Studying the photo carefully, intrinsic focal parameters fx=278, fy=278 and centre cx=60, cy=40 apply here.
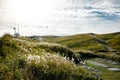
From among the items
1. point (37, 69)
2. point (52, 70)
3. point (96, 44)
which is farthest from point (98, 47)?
point (37, 69)

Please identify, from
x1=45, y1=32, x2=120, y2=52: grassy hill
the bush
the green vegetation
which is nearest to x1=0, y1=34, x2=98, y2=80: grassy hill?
the bush

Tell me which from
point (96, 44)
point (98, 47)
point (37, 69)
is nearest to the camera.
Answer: point (37, 69)

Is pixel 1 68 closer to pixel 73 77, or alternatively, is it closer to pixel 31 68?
pixel 31 68

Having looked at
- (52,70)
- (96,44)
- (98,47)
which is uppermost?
(52,70)

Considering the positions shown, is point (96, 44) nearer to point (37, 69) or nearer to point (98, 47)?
point (98, 47)

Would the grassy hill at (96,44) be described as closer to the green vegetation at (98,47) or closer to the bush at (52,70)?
the green vegetation at (98,47)

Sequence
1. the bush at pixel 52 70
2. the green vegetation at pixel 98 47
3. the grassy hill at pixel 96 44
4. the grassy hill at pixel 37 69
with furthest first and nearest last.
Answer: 1. the grassy hill at pixel 96 44
2. the green vegetation at pixel 98 47
3. the bush at pixel 52 70
4. the grassy hill at pixel 37 69

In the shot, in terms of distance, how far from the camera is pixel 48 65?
1478cm

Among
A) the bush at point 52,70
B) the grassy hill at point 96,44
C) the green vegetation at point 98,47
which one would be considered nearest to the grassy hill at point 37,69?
the bush at point 52,70

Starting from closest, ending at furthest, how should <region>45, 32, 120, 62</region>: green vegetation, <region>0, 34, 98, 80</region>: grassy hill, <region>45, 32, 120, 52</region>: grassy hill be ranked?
<region>0, 34, 98, 80</region>: grassy hill
<region>45, 32, 120, 62</region>: green vegetation
<region>45, 32, 120, 52</region>: grassy hill

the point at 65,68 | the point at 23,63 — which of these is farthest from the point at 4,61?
the point at 65,68

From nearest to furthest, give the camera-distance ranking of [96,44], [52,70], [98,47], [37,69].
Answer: [37,69] < [52,70] < [98,47] < [96,44]

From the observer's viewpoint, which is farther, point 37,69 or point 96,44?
point 96,44

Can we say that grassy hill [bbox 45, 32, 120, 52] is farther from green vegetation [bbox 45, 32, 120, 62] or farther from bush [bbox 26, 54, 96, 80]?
bush [bbox 26, 54, 96, 80]
